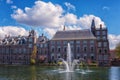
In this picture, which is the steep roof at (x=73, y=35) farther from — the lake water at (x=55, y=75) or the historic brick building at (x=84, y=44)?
the lake water at (x=55, y=75)

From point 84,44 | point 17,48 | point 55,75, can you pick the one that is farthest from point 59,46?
point 55,75

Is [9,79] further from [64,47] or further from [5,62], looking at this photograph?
[5,62]

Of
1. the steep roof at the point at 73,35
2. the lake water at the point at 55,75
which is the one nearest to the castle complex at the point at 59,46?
the steep roof at the point at 73,35

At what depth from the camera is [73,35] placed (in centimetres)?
9088

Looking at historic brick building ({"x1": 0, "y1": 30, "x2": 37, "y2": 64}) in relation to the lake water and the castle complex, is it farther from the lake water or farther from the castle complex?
the lake water

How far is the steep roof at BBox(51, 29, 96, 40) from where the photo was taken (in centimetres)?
8862

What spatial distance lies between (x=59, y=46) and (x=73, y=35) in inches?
267

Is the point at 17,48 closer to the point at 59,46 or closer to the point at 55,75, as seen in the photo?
the point at 59,46

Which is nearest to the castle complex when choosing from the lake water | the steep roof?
the steep roof

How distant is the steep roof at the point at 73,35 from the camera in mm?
88625

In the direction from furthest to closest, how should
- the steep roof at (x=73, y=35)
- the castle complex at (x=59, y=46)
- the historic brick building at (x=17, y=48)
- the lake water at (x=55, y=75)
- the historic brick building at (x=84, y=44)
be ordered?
the historic brick building at (x=17, y=48), the steep roof at (x=73, y=35), the castle complex at (x=59, y=46), the historic brick building at (x=84, y=44), the lake water at (x=55, y=75)

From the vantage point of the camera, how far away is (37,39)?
325 feet

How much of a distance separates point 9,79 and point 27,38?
71167 millimetres

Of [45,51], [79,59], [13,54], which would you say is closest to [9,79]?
[79,59]
